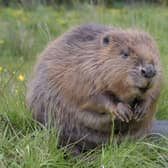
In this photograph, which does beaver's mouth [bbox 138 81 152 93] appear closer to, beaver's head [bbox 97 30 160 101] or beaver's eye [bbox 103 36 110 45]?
beaver's head [bbox 97 30 160 101]

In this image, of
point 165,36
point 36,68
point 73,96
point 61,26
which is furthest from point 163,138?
point 61,26

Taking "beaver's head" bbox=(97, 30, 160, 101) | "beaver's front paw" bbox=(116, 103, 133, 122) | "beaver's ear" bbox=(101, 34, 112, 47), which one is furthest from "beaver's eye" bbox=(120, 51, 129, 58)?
"beaver's front paw" bbox=(116, 103, 133, 122)

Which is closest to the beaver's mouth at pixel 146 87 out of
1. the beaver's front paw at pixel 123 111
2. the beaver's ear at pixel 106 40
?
the beaver's front paw at pixel 123 111

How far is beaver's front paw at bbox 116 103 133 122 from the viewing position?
3408 millimetres

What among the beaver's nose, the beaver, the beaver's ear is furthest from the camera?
the beaver's ear

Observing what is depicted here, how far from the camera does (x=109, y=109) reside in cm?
344

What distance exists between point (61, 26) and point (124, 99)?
15.2 feet

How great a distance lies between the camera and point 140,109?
11.5 feet

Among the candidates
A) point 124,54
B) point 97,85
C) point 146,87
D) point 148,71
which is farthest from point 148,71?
point 97,85

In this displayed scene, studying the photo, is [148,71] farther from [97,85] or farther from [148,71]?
[97,85]

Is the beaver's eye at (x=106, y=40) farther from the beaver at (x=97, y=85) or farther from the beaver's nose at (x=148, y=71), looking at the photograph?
the beaver's nose at (x=148, y=71)

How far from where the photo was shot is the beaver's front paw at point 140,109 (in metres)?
3.51

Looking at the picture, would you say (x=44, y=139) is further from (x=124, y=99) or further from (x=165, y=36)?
(x=165, y=36)

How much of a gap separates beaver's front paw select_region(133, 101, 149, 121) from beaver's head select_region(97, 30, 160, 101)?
0.44 feet
